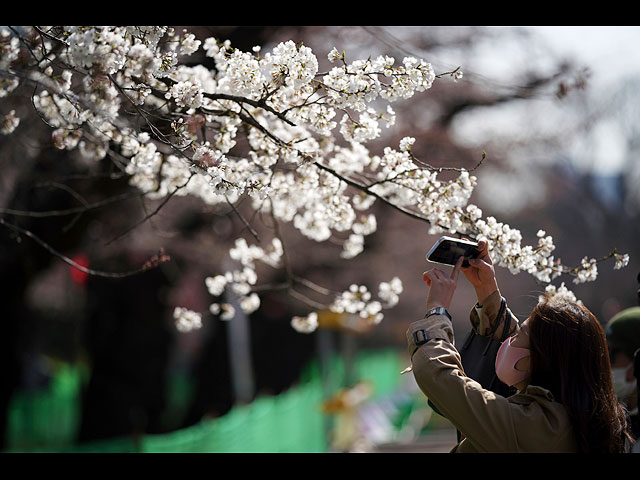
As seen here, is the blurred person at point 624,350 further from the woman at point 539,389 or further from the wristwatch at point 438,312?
the wristwatch at point 438,312

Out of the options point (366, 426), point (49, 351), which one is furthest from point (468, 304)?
point (49, 351)

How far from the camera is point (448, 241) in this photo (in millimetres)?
2451

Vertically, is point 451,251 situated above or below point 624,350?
above

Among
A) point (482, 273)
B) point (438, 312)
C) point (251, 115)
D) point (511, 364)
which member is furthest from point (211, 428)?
point (511, 364)

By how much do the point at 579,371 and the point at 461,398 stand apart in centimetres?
38

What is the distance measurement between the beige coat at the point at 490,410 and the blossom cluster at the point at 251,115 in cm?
121

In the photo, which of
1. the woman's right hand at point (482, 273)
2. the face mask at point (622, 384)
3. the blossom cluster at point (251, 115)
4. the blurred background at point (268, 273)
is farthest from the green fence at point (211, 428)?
the woman's right hand at point (482, 273)

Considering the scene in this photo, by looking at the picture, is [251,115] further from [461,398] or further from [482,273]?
[461,398]

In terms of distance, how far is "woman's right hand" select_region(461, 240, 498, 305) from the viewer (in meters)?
2.52

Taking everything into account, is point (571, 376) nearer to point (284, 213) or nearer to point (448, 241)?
point (448, 241)

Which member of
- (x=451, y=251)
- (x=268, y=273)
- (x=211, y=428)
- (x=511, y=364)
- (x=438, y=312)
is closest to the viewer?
(x=511, y=364)

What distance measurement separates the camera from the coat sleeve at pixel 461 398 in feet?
6.60

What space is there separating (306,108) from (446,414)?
164 cm

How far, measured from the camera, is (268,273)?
40.0 ft
